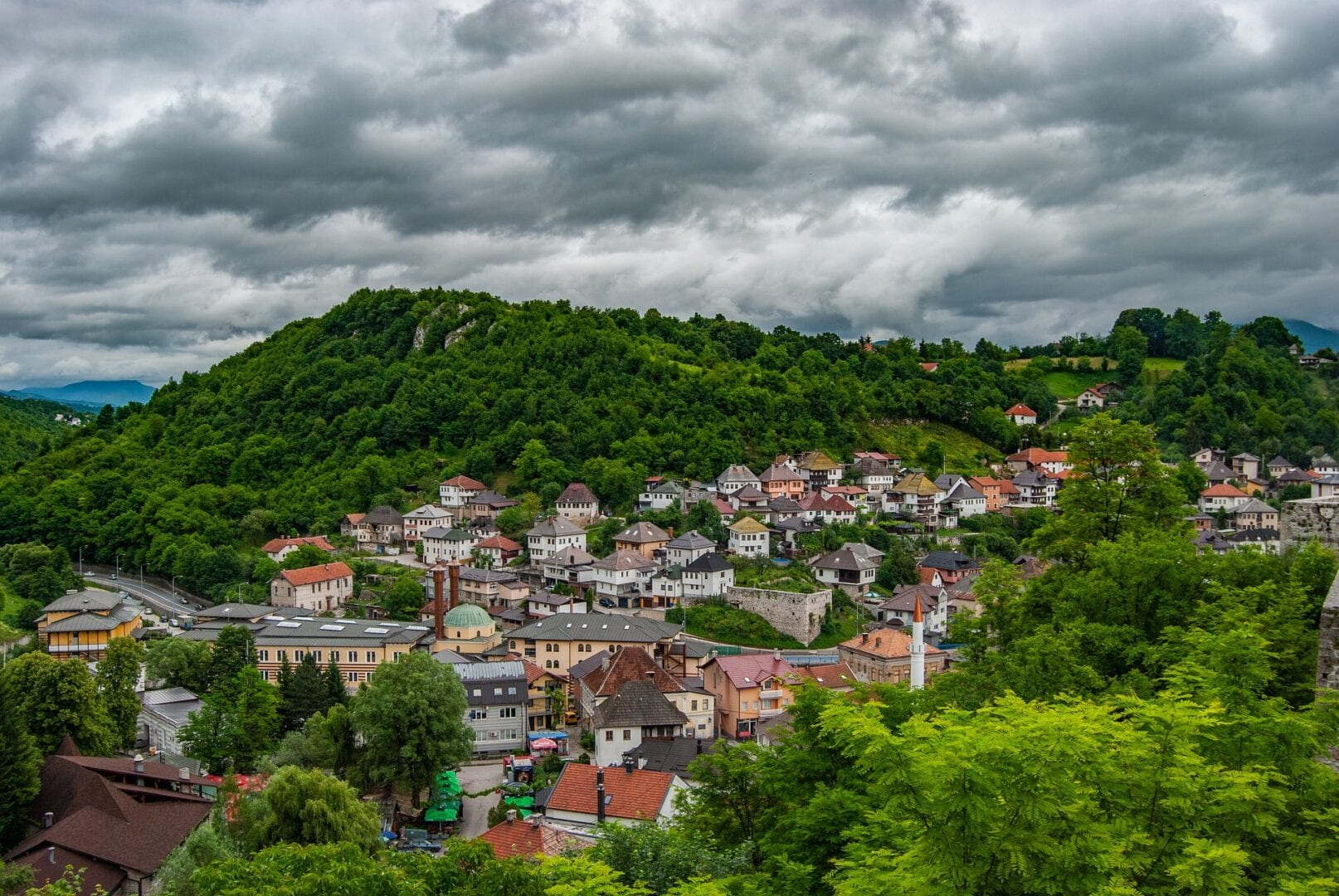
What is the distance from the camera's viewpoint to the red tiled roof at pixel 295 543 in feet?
239

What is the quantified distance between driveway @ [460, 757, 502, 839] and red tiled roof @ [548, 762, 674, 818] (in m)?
4.15

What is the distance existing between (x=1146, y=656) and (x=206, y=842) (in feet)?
69.3

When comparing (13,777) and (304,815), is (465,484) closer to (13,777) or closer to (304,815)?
(13,777)

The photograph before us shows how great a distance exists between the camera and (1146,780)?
30.0 feet

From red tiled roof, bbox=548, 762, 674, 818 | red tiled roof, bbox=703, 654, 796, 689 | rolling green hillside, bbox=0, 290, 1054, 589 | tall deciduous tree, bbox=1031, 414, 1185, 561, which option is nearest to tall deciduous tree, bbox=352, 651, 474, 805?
red tiled roof, bbox=548, 762, 674, 818

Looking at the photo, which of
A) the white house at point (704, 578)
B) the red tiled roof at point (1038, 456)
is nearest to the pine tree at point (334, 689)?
the white house at point (704, 578)

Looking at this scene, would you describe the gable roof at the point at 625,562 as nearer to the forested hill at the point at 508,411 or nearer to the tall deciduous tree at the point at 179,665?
the forested hill at the point at 508,411

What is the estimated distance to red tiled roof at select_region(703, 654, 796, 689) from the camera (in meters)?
44.5

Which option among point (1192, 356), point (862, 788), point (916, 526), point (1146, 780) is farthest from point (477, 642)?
point (1192, 356)

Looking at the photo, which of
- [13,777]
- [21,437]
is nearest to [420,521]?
[13,777]

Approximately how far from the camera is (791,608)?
57844mm

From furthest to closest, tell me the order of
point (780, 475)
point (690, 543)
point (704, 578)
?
point (780, 475), point (690, 543), point (704, 578)

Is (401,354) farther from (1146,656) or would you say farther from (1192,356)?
(1146,656)

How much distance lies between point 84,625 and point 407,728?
30079 millimetres
